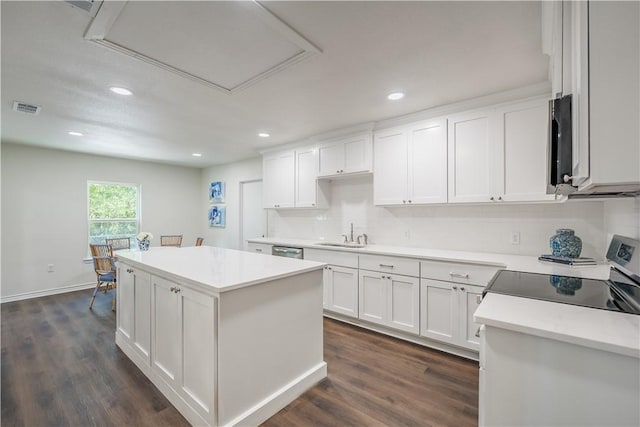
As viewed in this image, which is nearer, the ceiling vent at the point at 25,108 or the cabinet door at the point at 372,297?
the ceiling vent at the point at 25,108

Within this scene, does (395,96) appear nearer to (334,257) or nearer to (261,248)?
(334,257)

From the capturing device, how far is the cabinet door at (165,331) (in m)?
1.88

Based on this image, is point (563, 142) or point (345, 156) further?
point (345, 156)

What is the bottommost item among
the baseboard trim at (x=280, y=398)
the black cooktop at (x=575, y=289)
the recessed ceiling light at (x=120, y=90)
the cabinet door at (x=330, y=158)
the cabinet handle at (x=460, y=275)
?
the baseboard trim at (x=280, y=398)

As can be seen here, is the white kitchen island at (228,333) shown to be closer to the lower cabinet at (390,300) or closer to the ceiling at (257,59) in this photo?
the lower cabinet at (390,300)

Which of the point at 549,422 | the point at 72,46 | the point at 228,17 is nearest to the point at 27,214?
the point at 72,46

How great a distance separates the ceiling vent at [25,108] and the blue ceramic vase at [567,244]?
502 cm

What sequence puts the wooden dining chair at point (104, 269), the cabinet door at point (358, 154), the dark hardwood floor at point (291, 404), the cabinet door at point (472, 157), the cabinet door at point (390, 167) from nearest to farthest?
the dark hardwood floor at point (291, 404) < the cabinet door at point (472, 157) < the cabinet door at point (390, 167) < the cabinet door at point (358, 154) < the wooden dining chair at point (104, 269)

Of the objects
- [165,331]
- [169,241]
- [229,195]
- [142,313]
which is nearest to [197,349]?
[165,331]

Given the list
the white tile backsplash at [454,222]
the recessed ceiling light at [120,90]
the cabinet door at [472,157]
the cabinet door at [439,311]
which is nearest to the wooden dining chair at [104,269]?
the recessed ceiling light at [120,90]

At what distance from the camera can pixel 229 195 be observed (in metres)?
6.05

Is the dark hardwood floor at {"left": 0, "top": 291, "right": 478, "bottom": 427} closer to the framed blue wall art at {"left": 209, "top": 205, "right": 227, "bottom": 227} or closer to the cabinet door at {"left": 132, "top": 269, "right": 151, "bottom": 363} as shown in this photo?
the cabinet door at {"left": 132, "top": 269, "right": 151, "bottom": 363}

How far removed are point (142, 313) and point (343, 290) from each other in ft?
6.61

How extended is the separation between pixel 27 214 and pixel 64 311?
184 cm
